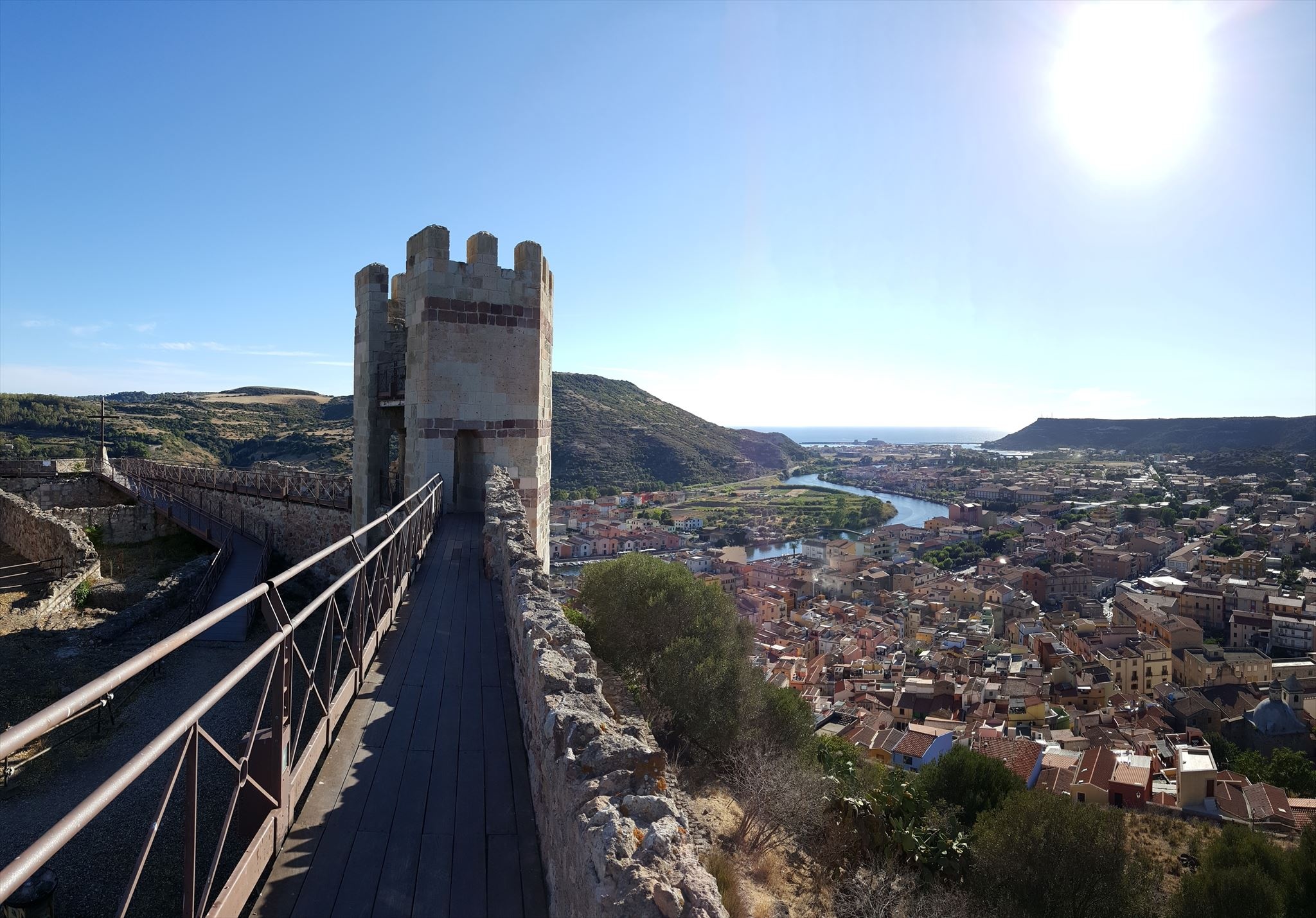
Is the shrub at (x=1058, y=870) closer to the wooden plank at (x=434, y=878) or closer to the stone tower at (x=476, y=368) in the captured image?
the stone tower at (x=476, y=368)

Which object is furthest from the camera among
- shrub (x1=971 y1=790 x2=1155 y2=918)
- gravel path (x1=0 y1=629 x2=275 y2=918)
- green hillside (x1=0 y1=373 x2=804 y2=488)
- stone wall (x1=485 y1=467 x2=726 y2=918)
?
green hillside (x1=0 y1=373 x2=804 y2=488)

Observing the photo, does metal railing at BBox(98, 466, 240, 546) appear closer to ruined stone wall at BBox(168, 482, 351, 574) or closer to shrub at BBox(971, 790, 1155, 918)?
ruined stone wall at BBox(168, 482, 351, 574)

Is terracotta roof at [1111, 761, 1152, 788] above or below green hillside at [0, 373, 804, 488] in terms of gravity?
below

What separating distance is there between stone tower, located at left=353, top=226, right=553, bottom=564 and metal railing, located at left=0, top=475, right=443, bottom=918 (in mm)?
4278

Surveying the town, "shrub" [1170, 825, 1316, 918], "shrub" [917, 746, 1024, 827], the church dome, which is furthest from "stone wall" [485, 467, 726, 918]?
the church dome

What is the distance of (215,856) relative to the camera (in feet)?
7.24

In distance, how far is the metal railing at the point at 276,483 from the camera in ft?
45.0

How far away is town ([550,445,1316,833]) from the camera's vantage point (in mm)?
26422

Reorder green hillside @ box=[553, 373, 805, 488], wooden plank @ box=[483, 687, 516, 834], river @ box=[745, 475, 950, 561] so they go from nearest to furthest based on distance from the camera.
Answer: wooden plank @ box=[483, 687, 516, 834]
river @ box=[745, 475, 950, 561]
green hillside @ box=[553, 373, 805, 488]

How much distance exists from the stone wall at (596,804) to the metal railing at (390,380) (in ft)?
26.4

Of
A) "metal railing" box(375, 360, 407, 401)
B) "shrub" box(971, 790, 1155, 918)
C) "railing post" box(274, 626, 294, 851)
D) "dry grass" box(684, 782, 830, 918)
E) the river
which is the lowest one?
the river

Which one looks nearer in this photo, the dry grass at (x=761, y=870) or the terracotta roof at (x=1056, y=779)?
the dry grass at (x=761, y=870)

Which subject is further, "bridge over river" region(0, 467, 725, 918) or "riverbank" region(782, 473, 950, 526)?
"riverbank" region(782, 473, 950, 526)

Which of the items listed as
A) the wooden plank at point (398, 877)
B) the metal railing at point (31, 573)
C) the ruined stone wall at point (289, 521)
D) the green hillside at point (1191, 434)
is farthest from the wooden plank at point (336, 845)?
the green hillside at point (1191, 434)
